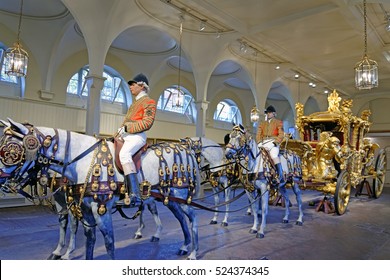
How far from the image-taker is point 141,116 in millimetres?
3375

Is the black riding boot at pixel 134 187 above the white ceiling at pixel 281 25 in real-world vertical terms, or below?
below

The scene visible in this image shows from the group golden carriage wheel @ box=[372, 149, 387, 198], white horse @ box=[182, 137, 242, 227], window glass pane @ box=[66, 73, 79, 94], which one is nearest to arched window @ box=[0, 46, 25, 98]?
window glass pane @ box=[66, 73, 79, 94]

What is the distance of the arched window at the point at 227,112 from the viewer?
58.4ft

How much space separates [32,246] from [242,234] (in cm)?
349

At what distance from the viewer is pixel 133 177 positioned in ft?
10.2

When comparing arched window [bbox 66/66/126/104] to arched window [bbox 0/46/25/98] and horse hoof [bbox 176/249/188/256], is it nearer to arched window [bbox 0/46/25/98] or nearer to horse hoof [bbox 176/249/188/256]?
arched window [bbox 0/46/25/98]

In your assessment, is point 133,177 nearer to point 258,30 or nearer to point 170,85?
point 258,30

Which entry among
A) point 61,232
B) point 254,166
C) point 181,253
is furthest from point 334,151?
point 61,232

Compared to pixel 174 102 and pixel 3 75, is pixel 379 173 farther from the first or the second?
pixel 3 75

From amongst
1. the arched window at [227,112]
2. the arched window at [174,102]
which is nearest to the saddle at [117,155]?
the arched window at [174,102]

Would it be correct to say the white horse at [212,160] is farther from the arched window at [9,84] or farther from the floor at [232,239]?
the arched window at [9,84]

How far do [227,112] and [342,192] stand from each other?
1172cm

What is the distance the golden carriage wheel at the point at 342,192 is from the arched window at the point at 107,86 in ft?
31.1

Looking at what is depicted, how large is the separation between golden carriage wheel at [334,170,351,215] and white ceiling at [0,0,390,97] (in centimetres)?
408
